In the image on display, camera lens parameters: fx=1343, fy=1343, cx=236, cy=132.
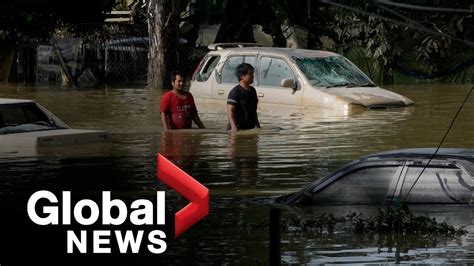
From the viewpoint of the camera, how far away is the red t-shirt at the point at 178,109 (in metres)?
18.8

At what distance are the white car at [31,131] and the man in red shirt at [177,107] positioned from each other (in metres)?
0.92

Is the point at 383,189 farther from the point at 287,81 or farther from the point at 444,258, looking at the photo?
the point at 287,81

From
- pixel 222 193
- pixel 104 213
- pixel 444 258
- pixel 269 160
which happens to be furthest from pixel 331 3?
pixel 269 160

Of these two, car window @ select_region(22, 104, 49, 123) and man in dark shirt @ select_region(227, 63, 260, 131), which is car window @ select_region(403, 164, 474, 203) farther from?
car window @ select_region(22, 104, 49, 123)

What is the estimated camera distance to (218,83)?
24109 mm

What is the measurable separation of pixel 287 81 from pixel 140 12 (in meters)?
15.6

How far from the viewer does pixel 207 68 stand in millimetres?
24547

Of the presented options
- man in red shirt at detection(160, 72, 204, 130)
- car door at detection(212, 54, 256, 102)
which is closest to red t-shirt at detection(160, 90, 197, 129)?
man in red shirt at detection(160, 72, 204, 130)

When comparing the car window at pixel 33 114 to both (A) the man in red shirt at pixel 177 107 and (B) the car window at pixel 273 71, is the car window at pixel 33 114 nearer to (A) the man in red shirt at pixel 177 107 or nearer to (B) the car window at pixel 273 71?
(A) the man in red shirt at pixel 177 107

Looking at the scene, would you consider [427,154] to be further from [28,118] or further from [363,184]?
[28,118]

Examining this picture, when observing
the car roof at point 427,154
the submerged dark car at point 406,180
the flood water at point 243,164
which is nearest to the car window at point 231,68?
the flood water at point 243,164

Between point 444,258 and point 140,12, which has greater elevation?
point 140,12

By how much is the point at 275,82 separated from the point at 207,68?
5.35ft

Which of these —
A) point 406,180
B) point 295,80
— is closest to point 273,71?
point 295,80
